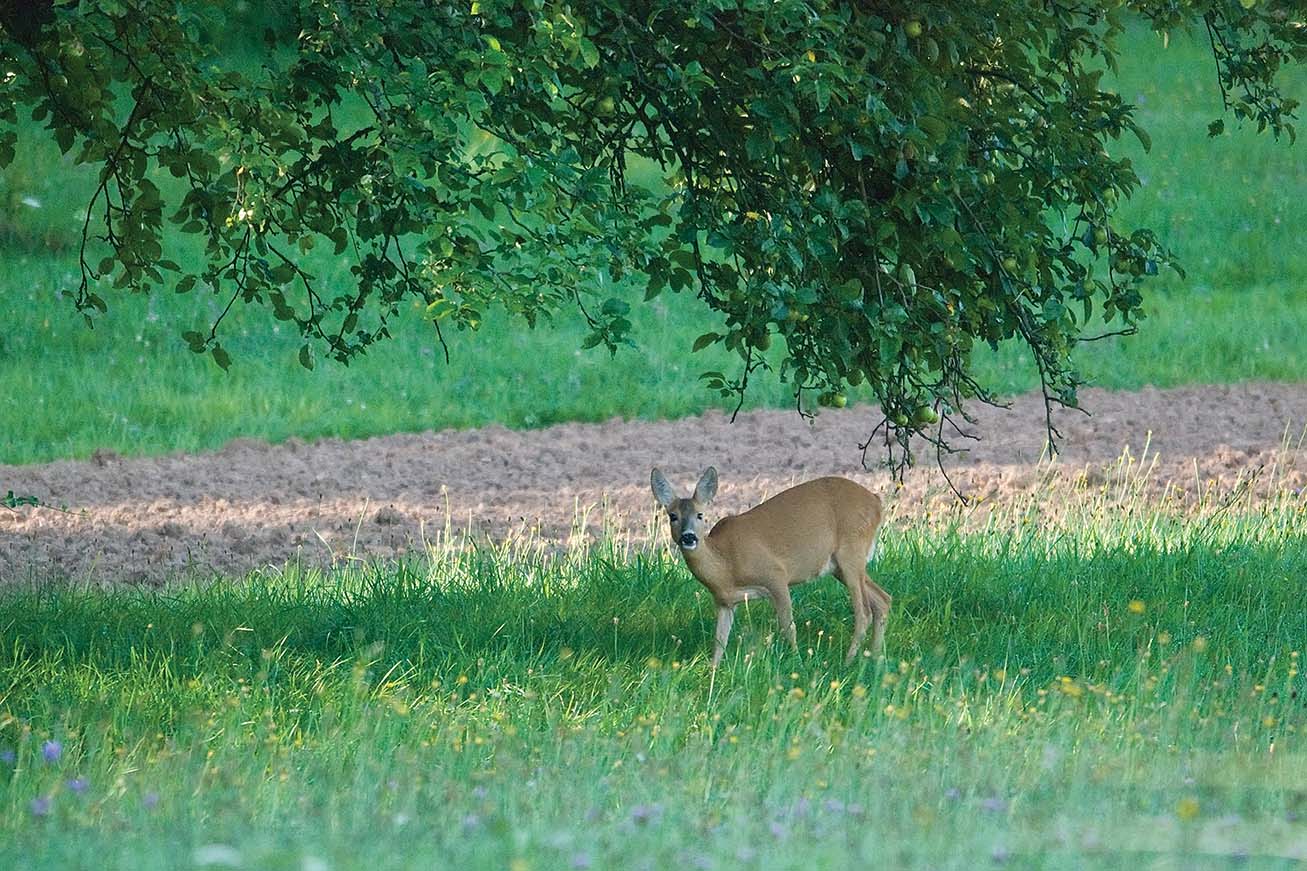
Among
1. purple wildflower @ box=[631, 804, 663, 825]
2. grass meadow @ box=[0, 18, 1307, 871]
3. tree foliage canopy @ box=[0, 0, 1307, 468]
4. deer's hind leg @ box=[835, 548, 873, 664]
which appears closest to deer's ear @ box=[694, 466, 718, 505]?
tree foliage canopy @ box=[0, 0, 1307, 468]

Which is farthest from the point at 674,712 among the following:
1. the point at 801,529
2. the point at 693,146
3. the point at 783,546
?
the point at 693,146

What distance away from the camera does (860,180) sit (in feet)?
21.2

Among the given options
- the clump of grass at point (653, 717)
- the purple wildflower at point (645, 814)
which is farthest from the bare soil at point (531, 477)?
the purple wildflower at point (645, 814)

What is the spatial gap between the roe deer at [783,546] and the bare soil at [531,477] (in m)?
2.25

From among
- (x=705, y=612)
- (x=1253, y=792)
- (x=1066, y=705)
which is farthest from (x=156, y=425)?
A: (x=1253, y=792)

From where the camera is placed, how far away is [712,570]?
6.72 meters

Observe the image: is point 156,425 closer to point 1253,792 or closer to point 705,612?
point 705,612

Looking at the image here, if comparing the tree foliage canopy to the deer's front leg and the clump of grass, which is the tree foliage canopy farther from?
the clump of grass

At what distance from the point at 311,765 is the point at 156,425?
10.4 m

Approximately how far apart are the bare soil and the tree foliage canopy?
2.55m

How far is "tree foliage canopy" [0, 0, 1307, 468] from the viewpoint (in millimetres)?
5664

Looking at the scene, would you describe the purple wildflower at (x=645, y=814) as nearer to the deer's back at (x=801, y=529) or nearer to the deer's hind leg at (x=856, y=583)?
the deer's back at (x=801, y=529)

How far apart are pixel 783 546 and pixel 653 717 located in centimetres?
153

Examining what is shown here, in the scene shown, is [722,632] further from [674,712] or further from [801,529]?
[674,712]
